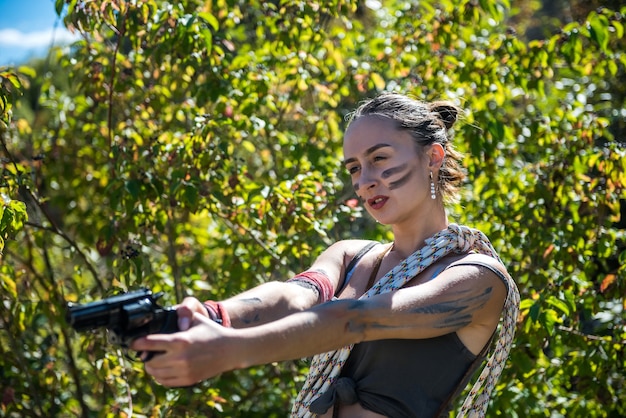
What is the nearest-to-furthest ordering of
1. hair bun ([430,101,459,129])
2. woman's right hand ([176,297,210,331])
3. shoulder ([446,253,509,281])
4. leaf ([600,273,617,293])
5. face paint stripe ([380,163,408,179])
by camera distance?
woman's right hand ([176,297,210,331]), shoulder ([446,253,509,281]), face paint stripe ([380,163,408,179]), hair bun ([430,101,459,129]), leaf ([600,273,617,293])

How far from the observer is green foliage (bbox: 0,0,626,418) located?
303 centimetres

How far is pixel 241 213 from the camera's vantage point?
130 inches

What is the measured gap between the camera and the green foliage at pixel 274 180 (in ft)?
9.95

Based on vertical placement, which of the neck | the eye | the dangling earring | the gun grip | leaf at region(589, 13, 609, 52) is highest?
leaf at region(589, 13, 609, 52)

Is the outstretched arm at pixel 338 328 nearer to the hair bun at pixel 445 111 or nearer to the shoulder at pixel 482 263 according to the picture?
the shoulder at pixel 482 263

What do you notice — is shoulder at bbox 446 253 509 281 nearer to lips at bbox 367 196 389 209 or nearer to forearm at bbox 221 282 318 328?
lips at bbox 367 196 389 209

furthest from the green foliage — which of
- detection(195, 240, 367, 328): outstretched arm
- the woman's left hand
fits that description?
the woman's left hand

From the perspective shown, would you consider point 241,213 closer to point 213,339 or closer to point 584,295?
point 584,295

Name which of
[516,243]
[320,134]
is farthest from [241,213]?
[516,243]

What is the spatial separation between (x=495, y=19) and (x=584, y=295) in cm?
136

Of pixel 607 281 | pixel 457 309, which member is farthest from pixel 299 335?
pixel 607 281

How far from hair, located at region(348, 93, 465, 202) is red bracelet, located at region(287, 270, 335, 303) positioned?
41 cm

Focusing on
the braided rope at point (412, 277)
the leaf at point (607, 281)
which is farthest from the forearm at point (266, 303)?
the leaf at point (607, 281)

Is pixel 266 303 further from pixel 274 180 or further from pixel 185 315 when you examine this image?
pixel 274 180
